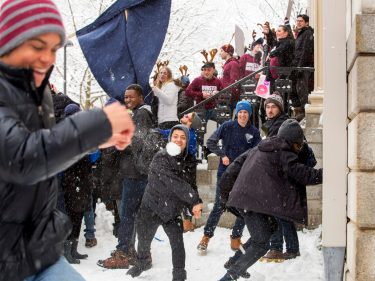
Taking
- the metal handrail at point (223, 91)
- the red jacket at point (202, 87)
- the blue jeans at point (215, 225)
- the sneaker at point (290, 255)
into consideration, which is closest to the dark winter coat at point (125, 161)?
the blue jeans at point (215, 225)

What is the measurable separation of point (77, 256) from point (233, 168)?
252 cm

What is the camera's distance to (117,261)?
6.97 metres

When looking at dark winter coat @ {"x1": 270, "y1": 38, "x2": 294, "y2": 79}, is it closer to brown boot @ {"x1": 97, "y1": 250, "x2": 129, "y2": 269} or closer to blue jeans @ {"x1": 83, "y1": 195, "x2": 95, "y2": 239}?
blue jeans @ {"x1": 83, "y1": 195, "x2": 95, "y2": 239}

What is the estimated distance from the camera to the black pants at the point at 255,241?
566 centimetres

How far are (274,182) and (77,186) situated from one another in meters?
2.53

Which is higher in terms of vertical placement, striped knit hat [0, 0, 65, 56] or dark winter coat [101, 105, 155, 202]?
striped knit hat [0, 0, 65, 56]

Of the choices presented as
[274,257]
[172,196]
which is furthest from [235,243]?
[172,196]

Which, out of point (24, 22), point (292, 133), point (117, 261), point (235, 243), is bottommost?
point (235, 243)

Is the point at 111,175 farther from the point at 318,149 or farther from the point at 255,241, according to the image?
the point at 318,149

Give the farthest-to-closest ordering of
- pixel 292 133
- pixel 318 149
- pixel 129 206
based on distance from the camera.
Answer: pixel 318 149
pixel 129 206
pixel 292 133

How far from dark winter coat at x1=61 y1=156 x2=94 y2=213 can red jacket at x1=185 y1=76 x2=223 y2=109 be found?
411 cm

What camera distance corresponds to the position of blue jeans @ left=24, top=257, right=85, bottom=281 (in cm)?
230

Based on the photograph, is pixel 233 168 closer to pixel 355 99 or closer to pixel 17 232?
pixel 355 99

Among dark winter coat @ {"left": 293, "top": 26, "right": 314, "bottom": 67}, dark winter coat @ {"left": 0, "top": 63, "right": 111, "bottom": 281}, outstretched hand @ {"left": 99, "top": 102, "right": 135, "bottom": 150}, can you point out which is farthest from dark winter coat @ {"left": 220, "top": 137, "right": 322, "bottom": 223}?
dark winter coat @ {"left": 293, "top": 26, "right": 314, "bottom": 67}
